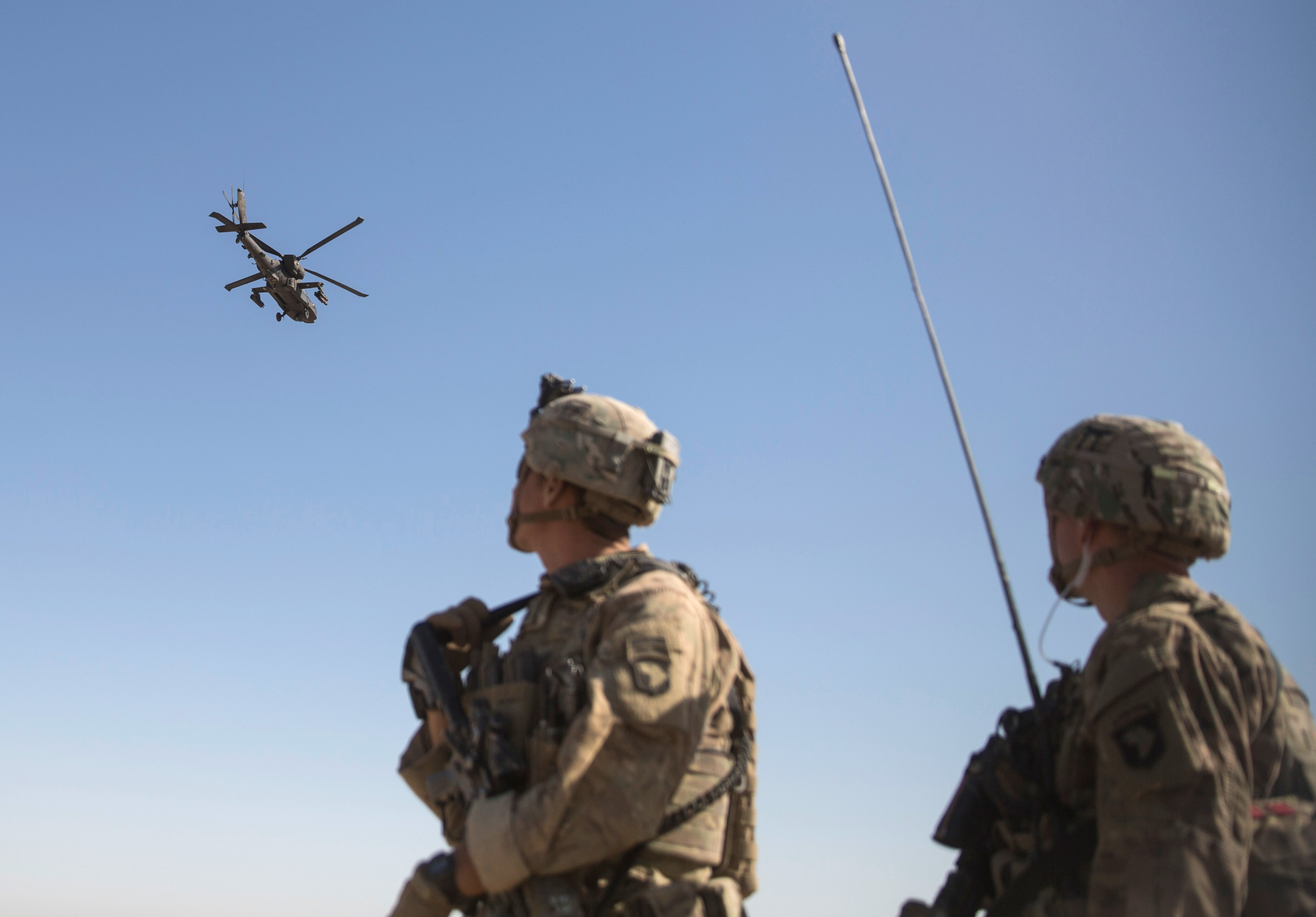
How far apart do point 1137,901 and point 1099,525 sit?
1631 millimetres

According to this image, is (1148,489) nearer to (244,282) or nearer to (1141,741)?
(1141,741)

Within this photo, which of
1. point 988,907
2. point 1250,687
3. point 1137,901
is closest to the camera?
point 1137,901

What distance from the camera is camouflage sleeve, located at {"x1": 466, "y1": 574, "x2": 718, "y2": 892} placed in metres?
4.42

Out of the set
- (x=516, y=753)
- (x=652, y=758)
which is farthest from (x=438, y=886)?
(x=652, y=758)

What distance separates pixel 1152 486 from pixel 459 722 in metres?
2.99

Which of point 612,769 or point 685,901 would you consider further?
point 612,769

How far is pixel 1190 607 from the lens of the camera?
4.68 meters

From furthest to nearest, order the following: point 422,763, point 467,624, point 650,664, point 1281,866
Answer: point 467,624
point 422,763
point 650,664
point 1281,866

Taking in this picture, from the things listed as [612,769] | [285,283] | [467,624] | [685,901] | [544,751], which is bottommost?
[685,901]

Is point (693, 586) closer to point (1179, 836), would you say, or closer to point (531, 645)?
point (531, 645)

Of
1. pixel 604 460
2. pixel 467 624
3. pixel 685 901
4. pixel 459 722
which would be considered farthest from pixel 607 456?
pixel 685 901

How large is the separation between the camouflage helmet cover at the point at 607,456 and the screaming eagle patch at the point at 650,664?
1.03 metres

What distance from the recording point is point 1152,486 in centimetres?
490

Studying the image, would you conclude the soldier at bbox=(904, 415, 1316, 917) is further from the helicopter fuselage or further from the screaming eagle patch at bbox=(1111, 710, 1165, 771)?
the helicopter fuselage
